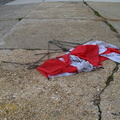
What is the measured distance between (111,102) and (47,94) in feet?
2.54

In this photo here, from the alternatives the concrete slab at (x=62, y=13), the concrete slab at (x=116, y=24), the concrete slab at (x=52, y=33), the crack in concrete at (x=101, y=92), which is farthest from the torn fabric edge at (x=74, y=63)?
the concrete slab at (x=62, y=13)

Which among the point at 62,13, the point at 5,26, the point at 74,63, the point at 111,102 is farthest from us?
the point at 62,13

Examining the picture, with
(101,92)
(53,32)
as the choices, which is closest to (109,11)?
(53,32)

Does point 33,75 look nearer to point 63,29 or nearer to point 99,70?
point 99,70

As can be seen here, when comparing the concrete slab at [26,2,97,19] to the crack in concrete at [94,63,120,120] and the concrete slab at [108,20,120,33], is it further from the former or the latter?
the crack in concrete at [94,63,120,120]

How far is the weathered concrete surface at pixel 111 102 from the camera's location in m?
1.86

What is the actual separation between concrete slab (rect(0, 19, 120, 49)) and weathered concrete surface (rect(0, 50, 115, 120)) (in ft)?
3.46

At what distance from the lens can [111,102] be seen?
204 cm

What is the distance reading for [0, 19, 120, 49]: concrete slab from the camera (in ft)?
12.5

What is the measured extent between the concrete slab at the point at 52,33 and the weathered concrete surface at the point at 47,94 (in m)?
1.05

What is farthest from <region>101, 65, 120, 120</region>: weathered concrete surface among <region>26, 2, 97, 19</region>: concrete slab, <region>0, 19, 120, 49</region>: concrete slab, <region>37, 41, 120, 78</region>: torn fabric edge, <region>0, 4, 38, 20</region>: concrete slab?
<region>0, 4, 38, 20</region>: concrete slab

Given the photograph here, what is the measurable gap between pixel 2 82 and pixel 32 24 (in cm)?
314

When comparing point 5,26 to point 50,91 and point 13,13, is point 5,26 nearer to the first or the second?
point 13,13

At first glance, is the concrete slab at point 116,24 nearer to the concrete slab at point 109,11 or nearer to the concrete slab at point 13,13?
the concrete slab at point 109,11
